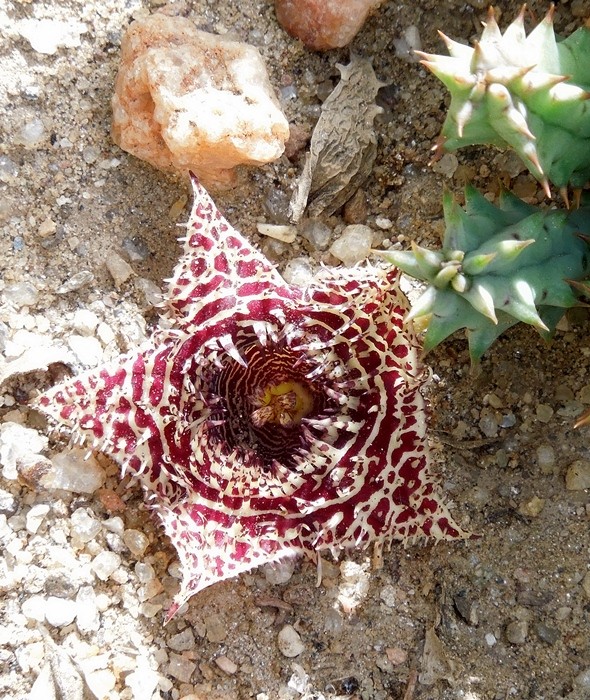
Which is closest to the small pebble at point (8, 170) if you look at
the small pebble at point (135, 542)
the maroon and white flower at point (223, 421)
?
the maroon and white flower at point (223, 421)

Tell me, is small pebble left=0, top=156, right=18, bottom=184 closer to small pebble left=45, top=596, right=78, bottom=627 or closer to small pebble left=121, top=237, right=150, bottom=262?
small pebble left=121, top=237, right=150, bottom=262

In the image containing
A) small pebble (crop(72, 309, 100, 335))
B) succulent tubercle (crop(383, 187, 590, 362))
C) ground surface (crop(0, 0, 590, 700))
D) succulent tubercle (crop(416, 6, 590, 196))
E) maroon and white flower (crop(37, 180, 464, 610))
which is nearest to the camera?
succulent tubercle (crop(416, 6, 590, 196))

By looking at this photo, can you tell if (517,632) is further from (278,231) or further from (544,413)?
(278,231)

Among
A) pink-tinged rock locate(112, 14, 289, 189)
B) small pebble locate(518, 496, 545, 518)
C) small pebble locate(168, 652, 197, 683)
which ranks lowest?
small pebble locate(168, 652, 197, 683)

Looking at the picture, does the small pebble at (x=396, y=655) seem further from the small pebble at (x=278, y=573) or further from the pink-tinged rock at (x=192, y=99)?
the pink-tinged rock at (x=192, y=99)

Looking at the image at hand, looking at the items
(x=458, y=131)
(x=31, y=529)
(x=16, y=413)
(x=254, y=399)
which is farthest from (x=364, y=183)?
(x=31, y=529)

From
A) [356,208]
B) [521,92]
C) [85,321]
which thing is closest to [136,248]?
[85,321]

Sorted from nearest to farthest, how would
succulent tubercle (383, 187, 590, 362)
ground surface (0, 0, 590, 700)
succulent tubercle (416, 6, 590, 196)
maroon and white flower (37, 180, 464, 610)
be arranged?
1. succulent tubercle (416, 6, 590, 196)
2. succulent tubercle (383, 187, 590, 362)
3. maroon and white flower (37, 180, 464, 610)
4. ground surface (0, 0, 590, 700)

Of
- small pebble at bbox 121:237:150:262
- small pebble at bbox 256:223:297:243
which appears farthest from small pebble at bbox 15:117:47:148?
small pebble at bbox 256:223:297:243
